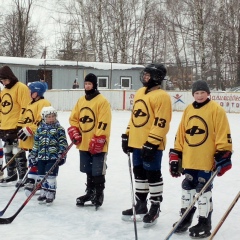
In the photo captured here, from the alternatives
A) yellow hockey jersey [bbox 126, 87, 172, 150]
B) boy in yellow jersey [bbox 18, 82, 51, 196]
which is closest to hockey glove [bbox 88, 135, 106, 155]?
yellow hockey jersey [bbox 126, 87, 172, 150]

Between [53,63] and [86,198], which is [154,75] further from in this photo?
[53,63]

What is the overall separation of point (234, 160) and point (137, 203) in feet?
12.7

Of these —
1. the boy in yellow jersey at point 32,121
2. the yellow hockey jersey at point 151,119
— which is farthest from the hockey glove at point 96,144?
the boy in yellow jersey at point 32,121

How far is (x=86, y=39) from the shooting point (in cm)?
3164

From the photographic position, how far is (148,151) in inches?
167

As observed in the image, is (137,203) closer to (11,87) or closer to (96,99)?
(96,99)

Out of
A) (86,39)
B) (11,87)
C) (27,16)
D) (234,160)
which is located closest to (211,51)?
(86,39)

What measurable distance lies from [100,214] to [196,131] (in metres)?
1.44

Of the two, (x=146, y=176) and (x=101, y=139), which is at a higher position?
(x=101, y=139)

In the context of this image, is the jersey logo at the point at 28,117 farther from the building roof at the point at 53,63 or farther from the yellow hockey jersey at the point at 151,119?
the building roof at the point at 53,63

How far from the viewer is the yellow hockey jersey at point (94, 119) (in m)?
4.87

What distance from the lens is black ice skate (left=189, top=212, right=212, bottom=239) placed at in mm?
4051

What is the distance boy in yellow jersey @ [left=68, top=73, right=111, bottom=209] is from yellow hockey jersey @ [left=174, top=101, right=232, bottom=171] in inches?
41.3

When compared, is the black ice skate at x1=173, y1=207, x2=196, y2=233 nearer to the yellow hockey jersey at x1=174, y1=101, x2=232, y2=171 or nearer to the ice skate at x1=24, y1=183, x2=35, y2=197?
the yellow hockey jersey at x1=174, y1=101, x2=232, y2=171
